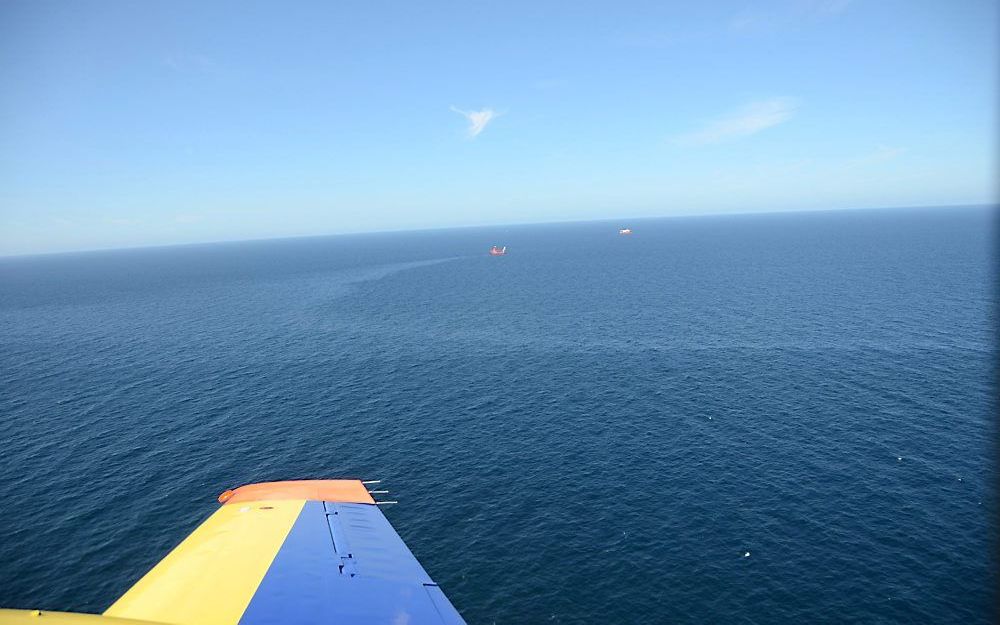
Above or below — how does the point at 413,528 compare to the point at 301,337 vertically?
below

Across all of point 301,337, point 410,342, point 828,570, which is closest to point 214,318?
point 301,337

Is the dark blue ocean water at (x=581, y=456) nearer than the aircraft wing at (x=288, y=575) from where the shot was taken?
No

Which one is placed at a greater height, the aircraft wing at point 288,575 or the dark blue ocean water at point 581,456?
the aircraft wing at point 288,575

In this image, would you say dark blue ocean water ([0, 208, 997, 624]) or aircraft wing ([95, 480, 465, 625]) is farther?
dark blue ocean water ([0, 208, 997, 624])

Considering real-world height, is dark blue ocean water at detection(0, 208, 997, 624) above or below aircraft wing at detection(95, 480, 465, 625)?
below

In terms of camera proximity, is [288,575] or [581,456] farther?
[581,456]

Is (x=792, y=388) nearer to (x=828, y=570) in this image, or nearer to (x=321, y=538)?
(x=828, y=570)

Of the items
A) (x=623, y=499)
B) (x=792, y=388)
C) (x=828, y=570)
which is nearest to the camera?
(x=828, y=570)

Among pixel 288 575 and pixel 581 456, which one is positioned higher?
pixel 288 575
